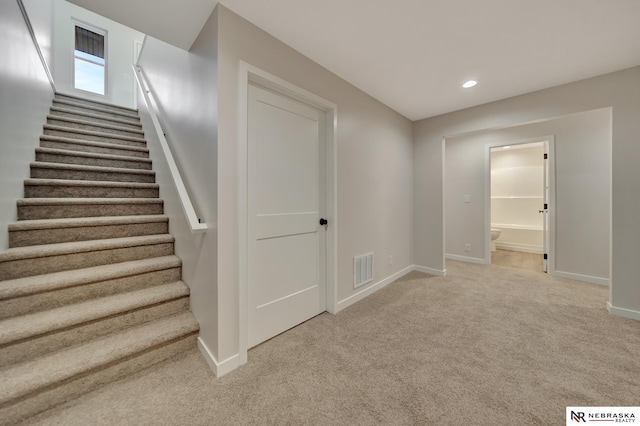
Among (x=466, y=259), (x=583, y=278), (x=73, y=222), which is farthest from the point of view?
(x=466, y=259)

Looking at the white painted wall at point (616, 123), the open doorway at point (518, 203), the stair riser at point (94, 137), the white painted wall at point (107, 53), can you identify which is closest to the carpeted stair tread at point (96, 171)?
the stair riser at point (94, 137)

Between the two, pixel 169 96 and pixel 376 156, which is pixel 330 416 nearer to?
pixel 376 156

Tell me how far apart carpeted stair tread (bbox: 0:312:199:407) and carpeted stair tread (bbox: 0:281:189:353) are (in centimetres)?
15

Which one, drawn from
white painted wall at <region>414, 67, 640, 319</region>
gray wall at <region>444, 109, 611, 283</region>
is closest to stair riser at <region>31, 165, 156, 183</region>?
white painted wall at <region>414, 67, 640, 319</region>

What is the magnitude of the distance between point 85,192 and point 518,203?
24.3 ft

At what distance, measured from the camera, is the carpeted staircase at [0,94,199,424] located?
4.28ft

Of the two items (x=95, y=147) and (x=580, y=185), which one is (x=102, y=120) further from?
(x=580, y=185)

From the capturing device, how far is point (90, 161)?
2.63 metres

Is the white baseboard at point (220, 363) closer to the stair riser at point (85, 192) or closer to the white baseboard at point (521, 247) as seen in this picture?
the stair riser at point (85, 192)

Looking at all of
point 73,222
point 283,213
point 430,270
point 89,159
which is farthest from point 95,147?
point 430,270

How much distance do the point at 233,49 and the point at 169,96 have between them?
1.23 meters

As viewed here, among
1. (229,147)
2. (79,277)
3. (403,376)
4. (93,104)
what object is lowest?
(403,376)

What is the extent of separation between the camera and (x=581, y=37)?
6.04 feet

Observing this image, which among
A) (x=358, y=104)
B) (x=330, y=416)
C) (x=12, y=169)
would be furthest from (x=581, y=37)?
(x=12, y=169)
